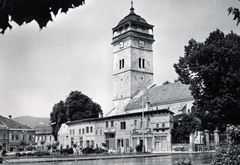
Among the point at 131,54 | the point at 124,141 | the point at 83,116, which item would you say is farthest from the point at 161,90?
the point at 83,116

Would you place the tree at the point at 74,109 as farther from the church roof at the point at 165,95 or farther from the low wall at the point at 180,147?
the low wall at the point at 180,147

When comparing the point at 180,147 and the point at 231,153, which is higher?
the point at 231,153

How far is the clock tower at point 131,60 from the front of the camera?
217 feet

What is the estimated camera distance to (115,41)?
2808 inches

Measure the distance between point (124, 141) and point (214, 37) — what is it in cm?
2451

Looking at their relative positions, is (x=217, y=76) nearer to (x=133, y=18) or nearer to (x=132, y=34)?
(x=132, y=34)

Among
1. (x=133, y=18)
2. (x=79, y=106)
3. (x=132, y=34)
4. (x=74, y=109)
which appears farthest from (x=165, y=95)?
(x=74, y=109)

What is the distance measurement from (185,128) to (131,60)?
28.7 meters

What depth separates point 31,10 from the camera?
2674 mm

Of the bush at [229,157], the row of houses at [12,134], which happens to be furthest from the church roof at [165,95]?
the bush at [229,157]

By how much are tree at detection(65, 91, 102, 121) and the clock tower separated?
9.14 m

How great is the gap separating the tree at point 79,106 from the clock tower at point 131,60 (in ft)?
30.0

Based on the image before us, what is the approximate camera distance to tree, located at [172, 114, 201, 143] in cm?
4075

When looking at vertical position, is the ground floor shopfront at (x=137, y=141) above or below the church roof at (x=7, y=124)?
below
